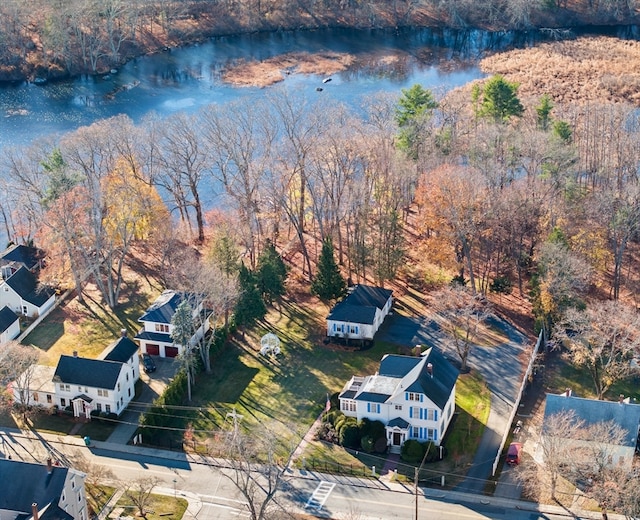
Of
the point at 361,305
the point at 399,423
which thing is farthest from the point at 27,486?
the point at 361,305

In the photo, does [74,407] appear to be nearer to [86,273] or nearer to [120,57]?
[86,273]

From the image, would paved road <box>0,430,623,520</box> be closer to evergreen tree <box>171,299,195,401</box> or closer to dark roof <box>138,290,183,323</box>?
evergreen tree <box>171,299,195,401</box>

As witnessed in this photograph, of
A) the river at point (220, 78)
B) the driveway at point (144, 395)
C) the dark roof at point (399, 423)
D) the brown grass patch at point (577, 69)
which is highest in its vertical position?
the brown grass patch at point (577, 69)

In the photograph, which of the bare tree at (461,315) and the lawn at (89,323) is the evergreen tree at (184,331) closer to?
the lawn at (89,323)

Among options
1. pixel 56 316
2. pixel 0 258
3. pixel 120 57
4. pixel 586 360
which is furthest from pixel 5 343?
pixel 120 57

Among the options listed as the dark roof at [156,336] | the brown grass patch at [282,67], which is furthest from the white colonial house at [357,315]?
the brown grass patch at [282,67]
